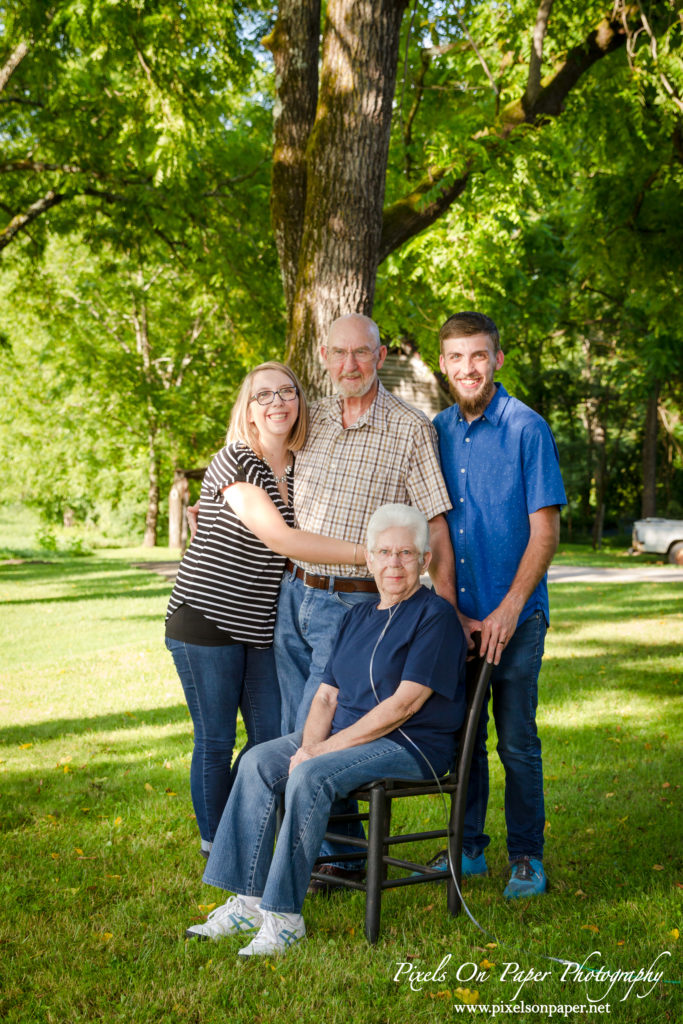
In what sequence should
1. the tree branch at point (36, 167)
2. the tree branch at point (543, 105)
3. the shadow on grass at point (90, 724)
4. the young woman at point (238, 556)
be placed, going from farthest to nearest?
1. the tree branch at point (36, 167)
2. the tree branch at point (543, 105)
3. the shadow on grass at point (90, 724)
4. the young woman at point (238, 556)

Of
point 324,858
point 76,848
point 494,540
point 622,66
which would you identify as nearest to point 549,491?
point 494,540

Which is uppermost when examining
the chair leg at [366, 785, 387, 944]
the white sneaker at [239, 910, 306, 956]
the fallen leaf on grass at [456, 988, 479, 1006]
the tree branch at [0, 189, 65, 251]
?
the tree branch at [0, 189, 65, 251]

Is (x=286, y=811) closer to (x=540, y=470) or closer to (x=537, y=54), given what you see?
(x=540, y=470)

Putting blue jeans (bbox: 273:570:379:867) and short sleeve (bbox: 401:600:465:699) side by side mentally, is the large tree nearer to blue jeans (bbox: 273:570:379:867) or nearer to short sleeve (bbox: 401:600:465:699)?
blue jeans (bbox: 273:570:379:867)

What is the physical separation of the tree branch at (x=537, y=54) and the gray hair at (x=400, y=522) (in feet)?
16.4

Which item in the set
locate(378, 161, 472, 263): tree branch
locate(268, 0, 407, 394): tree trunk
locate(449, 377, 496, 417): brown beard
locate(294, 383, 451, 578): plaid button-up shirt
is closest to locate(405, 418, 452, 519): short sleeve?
locate(294, 383, 451, 578): plaid button-up shirt

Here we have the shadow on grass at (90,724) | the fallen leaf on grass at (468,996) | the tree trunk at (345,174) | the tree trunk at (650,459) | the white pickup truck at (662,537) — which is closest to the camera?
the fallen leaf on grass at (468,996)

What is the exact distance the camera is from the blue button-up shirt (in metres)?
3.71

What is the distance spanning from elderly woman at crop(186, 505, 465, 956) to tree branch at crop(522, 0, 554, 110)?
5.02m

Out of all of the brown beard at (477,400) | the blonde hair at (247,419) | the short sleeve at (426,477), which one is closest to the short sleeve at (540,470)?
the brown beard at (477,400)

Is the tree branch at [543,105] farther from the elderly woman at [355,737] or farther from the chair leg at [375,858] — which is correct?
the chair leg at [375,858]

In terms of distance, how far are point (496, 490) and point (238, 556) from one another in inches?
42.9

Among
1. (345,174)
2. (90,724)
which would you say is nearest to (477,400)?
(345,174)

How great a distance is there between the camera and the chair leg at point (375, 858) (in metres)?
3.27
